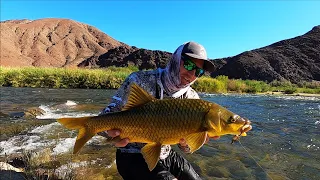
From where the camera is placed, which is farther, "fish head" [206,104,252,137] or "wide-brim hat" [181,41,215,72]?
"wide-brim hat" [181,41,215,72]

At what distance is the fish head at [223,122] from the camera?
2.34 meters

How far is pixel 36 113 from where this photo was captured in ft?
37.5

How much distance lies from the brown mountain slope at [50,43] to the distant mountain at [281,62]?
82856 millimetres

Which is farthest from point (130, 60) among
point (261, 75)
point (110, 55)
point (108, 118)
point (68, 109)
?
point (108, 118)

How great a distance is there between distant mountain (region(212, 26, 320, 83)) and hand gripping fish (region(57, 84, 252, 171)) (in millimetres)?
54997

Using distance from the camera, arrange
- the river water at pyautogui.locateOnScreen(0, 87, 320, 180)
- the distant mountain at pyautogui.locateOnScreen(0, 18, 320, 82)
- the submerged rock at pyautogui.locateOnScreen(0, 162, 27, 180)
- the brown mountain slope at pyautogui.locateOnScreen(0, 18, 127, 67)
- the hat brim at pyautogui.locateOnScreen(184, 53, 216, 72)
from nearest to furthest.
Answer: the hat brim at pyautogui.locateOnScreen(184, 53, 216, 72)
the submerged rock at pyautogui.locateOnScreen(0, 162, 27, 180)
the river water at pyautogui.locateOnScreen(0, 87, 320, 180)
the distant mountain at pyautogui.locateOnScreen(0, 18, 320, 82)
the brown mountain slope at pyautogui.locateOnScreen(0, 18, 127, 67)

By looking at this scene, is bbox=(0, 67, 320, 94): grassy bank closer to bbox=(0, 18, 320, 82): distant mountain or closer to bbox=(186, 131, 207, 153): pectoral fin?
bbox=(0, 18, 320, 82): distant mountain

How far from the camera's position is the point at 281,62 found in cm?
5984

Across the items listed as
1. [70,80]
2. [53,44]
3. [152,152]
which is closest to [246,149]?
[152,152]

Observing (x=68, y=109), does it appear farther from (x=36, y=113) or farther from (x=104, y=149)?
(x=104, y=149)

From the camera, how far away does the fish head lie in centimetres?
234

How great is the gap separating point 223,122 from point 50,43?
529 feet

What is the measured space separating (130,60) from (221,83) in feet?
169

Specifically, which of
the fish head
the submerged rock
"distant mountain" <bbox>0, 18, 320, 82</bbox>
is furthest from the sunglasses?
"distant mountain" <bbox>0, 18, 320, 82</bbox>
